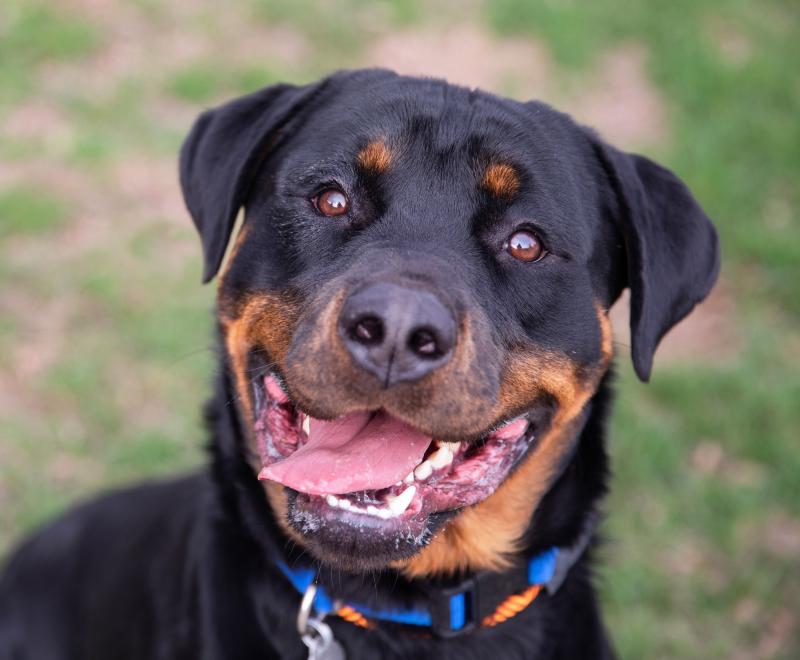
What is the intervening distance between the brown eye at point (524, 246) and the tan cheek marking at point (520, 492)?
248 millimetres

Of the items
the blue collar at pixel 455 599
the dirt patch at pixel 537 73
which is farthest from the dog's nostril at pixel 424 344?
the dirt patch at pixel 537 73

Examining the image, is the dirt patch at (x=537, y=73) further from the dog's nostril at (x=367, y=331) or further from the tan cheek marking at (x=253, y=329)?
the dog's nostril at (x=367, y=331)

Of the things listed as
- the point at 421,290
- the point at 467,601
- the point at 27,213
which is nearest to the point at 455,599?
the point at 467,601

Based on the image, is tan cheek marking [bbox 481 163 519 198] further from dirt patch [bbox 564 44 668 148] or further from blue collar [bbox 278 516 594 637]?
dirt patch [bbox 564 44 668 148]

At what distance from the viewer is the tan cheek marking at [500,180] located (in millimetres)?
2459

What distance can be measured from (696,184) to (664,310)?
141 inches

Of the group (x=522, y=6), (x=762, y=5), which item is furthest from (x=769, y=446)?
(x=762, y=5)

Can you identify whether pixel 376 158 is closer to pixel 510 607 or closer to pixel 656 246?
pixel 656 246

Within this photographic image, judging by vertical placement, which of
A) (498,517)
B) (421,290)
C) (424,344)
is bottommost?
(498,517)

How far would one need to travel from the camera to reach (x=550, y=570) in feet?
8.64

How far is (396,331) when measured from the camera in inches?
79.7

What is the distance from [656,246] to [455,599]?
41.5 inches

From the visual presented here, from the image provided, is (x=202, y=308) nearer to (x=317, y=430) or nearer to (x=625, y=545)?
(x=625, y=545)

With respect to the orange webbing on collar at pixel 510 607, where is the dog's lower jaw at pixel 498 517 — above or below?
above
